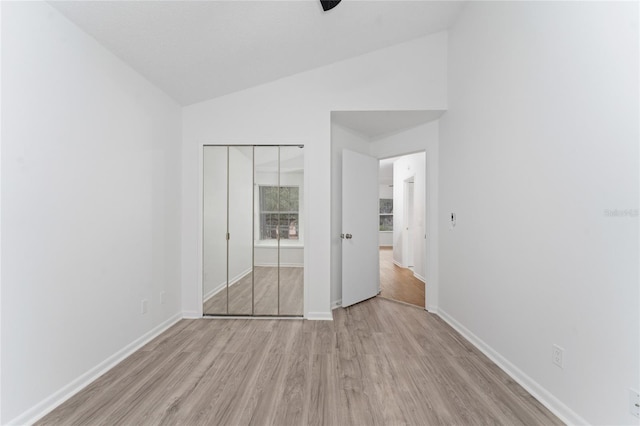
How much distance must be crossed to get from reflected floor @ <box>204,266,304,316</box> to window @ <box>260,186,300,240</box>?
42cm

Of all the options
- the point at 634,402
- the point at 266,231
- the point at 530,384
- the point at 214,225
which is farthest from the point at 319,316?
the point at 634,402

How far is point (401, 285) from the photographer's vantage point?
466 centimetres

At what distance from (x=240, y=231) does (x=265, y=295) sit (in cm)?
84

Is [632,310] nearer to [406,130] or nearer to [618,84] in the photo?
[618,84]

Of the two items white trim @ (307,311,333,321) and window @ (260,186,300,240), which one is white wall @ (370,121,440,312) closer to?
white trim @ (307,311,333,321)

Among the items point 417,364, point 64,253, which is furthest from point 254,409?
point 64,253

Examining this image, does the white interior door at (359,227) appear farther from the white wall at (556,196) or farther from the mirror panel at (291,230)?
the white wall at (556,196)

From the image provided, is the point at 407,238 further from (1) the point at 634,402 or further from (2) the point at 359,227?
(1) the point at 634,402

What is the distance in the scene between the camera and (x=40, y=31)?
1.62 metres

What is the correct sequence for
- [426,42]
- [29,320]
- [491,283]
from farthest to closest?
1. [426,42]
2. [491,283]
3. [29,320]

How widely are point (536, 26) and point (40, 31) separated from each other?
3.25 m

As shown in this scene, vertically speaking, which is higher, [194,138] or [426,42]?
[426,42]

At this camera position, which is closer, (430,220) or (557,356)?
(557,356)

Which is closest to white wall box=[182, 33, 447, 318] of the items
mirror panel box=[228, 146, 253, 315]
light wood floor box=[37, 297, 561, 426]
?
mirror panel box=[228, 146, 253, 315]
